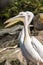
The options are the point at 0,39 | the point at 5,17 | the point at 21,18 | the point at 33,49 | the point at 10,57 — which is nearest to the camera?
the point at 33,49

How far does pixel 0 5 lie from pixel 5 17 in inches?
56.0

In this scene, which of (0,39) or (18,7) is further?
(18,7)

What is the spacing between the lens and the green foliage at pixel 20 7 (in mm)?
13156

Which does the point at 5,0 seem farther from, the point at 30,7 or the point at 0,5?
the point at 30,7

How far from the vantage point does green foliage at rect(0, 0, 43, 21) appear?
13156 millimetres

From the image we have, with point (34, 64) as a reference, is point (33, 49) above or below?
above

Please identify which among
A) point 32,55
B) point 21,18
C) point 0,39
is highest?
point 21,18

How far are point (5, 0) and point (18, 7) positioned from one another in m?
0.93

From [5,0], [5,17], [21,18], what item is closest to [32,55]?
[21,18]

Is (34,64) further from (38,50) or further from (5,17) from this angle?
(5,17)

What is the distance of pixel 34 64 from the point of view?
856cm

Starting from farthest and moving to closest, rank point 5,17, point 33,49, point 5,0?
point 5,0
point 5,17
point 33,49

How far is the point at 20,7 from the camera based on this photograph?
1353 cm

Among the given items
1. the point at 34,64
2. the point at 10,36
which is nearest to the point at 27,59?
the point at 34,64
